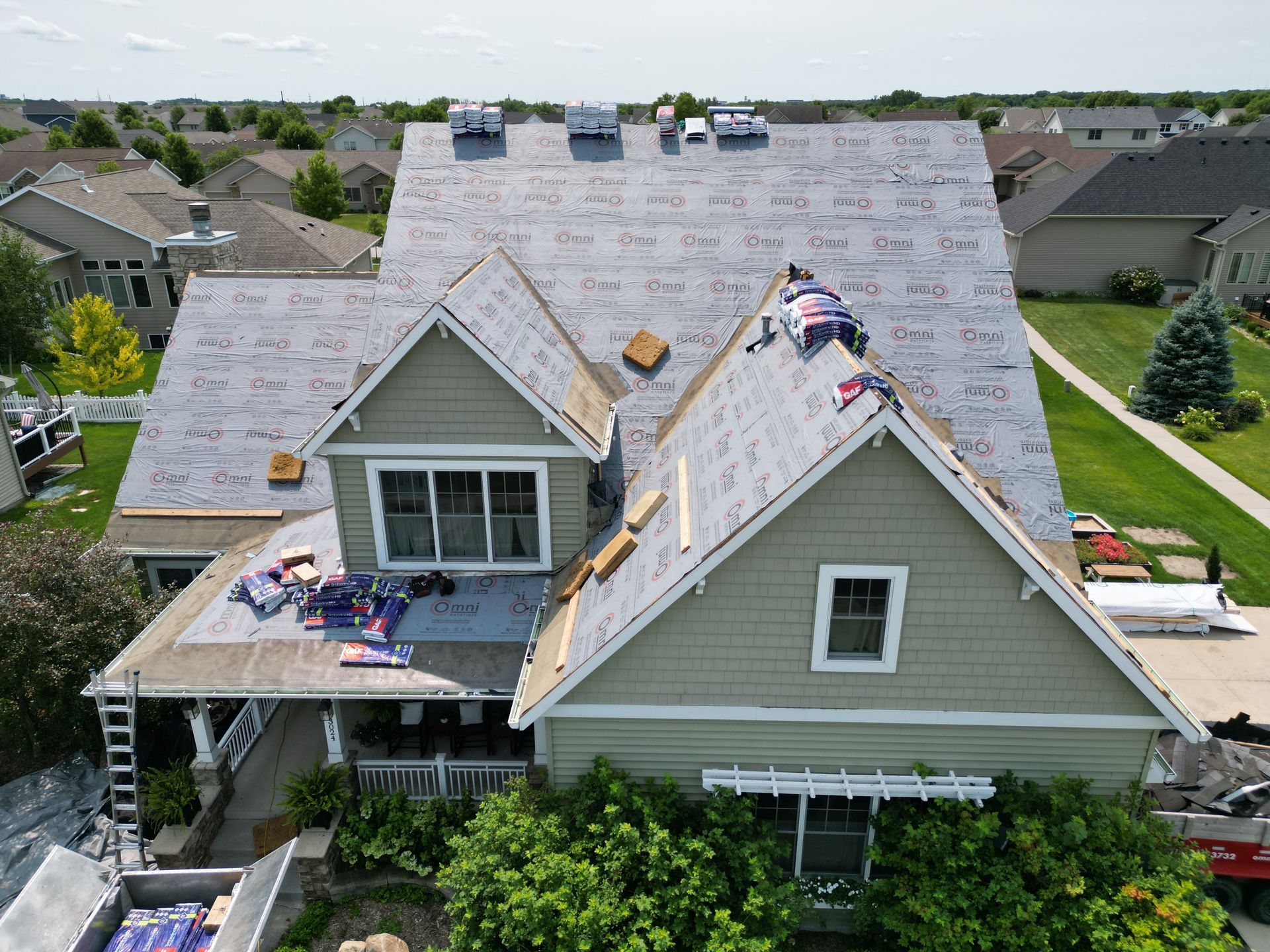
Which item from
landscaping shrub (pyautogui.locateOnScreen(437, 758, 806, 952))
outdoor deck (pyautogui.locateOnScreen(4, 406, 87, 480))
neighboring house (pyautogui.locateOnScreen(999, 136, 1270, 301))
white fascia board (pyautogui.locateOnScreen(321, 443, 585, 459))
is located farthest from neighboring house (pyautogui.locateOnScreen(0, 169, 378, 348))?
neighboring house (pyautogui.locateOnScreen(999, 136, 1270, 301))

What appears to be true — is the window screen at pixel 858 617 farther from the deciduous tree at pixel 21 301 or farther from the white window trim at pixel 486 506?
the deciduous tree at pixel 21 301

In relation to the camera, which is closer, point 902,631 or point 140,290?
point 902,631

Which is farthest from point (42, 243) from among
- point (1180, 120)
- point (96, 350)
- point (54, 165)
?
point (1180, 120)

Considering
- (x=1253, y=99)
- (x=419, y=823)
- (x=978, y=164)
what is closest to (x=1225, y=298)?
(x=978, y=164)

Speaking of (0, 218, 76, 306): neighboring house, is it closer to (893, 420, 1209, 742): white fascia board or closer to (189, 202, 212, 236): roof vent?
(189, 202, 212, 236): roof vent

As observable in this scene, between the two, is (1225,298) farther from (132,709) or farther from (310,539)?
(132,709)

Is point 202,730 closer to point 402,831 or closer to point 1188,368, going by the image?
point 402,831
